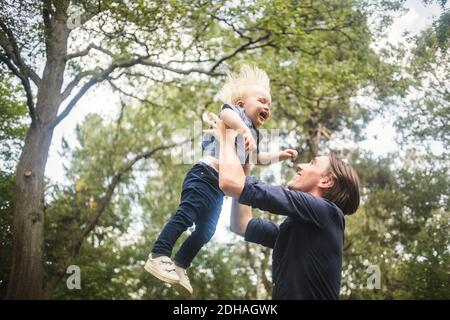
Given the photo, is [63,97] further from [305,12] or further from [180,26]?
[305,12]

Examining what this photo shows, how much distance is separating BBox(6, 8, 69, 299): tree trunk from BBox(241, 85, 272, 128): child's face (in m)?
4.64

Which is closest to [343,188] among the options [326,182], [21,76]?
[326,182]

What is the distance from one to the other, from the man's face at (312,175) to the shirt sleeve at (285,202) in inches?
10.9

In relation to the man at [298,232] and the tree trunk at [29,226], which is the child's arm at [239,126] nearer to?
the man at [298,232]

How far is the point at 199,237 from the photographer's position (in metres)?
3.33

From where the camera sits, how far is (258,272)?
18438mm

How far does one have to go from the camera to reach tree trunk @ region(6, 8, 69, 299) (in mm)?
7625

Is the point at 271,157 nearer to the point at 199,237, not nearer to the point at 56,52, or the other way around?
the point at 199,237

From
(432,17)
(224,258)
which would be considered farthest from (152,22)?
(224,258)

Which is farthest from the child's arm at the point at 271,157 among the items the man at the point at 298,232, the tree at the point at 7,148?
the tree at the point at 7,148

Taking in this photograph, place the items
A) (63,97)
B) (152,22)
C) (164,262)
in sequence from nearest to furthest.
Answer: (164,262)
(152,22)
(63,97)
